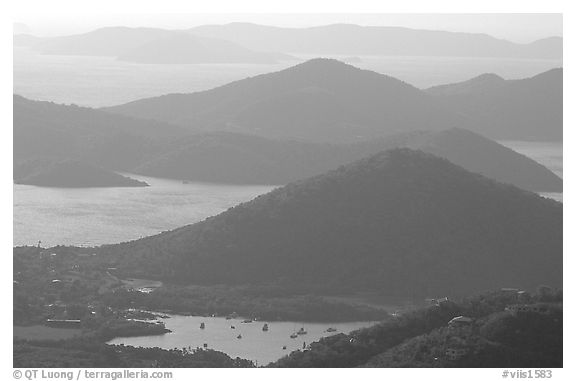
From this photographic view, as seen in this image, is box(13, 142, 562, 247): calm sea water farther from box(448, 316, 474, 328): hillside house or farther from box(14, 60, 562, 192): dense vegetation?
box(448, 316, 474, 328): hillside house

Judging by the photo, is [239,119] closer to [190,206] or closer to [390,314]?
[190,206]

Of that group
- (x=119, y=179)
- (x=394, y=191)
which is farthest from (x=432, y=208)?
(x=119, y=179)

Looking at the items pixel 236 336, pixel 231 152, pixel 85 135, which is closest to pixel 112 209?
pixel 231 152

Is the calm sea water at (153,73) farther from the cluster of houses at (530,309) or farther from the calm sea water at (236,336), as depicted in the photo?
the cluster of houses at (530,309)

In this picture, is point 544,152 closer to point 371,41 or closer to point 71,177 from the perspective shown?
point 71,177

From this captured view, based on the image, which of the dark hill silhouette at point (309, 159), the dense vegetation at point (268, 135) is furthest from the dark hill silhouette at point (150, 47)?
the dark hill silhouette at point (309, 159)

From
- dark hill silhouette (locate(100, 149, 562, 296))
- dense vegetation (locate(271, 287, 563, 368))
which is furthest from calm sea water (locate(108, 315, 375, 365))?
dark hill silhouette (locate(100, 149, 562, 296))
